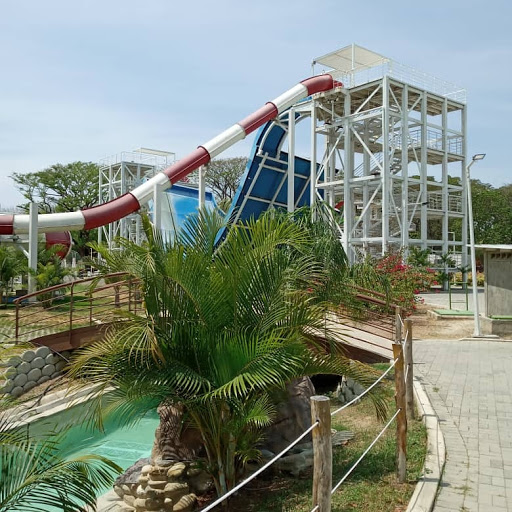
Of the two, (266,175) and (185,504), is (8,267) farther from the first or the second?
(185,504)

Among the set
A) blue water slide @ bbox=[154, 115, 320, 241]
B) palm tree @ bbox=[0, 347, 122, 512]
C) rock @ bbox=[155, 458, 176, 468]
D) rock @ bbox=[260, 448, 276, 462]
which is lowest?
rock @ bbox=[260, 448, 276, 462]

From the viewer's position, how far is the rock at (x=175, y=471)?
5.55 m

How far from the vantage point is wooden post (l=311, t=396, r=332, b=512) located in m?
3.38

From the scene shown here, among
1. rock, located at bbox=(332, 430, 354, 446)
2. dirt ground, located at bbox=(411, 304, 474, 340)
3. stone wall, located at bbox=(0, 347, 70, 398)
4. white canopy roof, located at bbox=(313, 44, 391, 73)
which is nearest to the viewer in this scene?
rock, located at bbox=(332, 430, 354, 446)

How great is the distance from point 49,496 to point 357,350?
8.44m

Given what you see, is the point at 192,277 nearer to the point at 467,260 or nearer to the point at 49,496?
the point at 49,496

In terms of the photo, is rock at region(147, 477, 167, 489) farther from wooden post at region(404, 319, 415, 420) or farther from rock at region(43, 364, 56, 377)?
rock at region(43, 364, 56, 377)

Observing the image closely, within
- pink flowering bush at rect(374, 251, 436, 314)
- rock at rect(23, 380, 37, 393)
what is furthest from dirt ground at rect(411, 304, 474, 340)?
rock at rect(23, 380, 37, 393)

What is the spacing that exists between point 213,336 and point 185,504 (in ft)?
6.17

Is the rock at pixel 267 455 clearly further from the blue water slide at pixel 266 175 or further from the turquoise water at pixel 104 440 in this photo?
the blue water slide at pixel 266 175

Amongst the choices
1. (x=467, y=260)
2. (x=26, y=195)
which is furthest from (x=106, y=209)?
(x=26, y=195)

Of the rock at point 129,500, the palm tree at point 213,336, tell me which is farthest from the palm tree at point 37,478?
the rock at point 129,500

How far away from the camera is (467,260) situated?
104ft

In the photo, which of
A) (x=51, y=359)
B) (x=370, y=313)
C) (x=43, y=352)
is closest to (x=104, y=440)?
(x=51, y=359)
